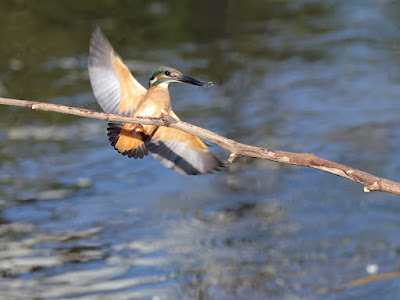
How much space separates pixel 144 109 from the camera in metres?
2.65

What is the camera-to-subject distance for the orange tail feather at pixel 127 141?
8.41 ft

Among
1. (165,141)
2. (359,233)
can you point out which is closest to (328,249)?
(359,233)

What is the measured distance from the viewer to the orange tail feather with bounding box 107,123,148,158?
2.56 metres

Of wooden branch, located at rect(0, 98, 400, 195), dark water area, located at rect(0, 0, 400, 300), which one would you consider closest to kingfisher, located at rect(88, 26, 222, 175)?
wooden branch, located at rect(0, 98, 400, 195)

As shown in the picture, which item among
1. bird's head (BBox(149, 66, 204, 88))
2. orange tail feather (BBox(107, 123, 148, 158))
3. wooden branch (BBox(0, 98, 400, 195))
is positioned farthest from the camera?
bird's head (BBox(149, 66, 204, 88))

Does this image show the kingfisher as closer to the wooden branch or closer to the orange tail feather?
the orange tail feather

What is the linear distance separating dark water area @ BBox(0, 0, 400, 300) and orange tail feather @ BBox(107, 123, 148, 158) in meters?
1.25

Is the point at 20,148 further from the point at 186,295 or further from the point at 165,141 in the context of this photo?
the point at 165,141

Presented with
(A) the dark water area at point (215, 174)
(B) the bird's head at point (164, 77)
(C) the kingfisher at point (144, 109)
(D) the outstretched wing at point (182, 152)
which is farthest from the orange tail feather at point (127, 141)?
(A) the dark water area at point (215, 174)

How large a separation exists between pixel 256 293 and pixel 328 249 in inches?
23.2

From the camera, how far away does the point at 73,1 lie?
7.71m

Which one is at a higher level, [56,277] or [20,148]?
[20,148]

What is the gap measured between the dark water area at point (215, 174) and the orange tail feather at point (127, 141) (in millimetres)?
1254

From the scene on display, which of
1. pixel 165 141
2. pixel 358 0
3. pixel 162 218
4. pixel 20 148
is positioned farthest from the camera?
pixel 358 0
